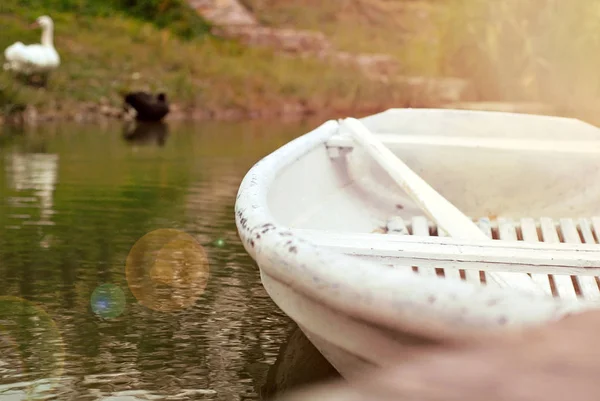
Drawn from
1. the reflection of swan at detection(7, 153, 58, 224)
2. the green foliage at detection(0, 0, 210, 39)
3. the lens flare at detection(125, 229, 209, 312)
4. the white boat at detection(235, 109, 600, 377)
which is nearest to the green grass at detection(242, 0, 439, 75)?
the green foliage at detection(0, 0, 210, 39)

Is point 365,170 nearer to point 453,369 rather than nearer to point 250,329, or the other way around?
point 250,329

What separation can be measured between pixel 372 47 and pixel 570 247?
41281 mm

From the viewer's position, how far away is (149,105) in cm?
1911

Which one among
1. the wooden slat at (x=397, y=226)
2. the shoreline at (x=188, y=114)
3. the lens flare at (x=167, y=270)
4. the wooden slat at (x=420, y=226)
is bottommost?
the shoreline at (x=188, y=114)

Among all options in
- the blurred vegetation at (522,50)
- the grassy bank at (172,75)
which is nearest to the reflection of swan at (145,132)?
the grassy bank at (172,75)

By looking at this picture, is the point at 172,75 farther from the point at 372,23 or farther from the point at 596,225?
the point at 372,23

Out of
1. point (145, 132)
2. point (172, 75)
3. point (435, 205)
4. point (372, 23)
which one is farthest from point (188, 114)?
point (372, 23)

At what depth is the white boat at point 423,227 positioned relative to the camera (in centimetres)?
170

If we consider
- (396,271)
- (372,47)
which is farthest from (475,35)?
(396,271)

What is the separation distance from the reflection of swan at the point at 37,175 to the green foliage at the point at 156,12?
19.4m

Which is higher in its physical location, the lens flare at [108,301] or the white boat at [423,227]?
the white boat at [423,227]

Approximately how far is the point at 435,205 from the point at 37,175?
5.66 m

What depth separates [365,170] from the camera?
4762mm

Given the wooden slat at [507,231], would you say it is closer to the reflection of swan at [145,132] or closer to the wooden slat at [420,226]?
the wooden slat at [420,226]
